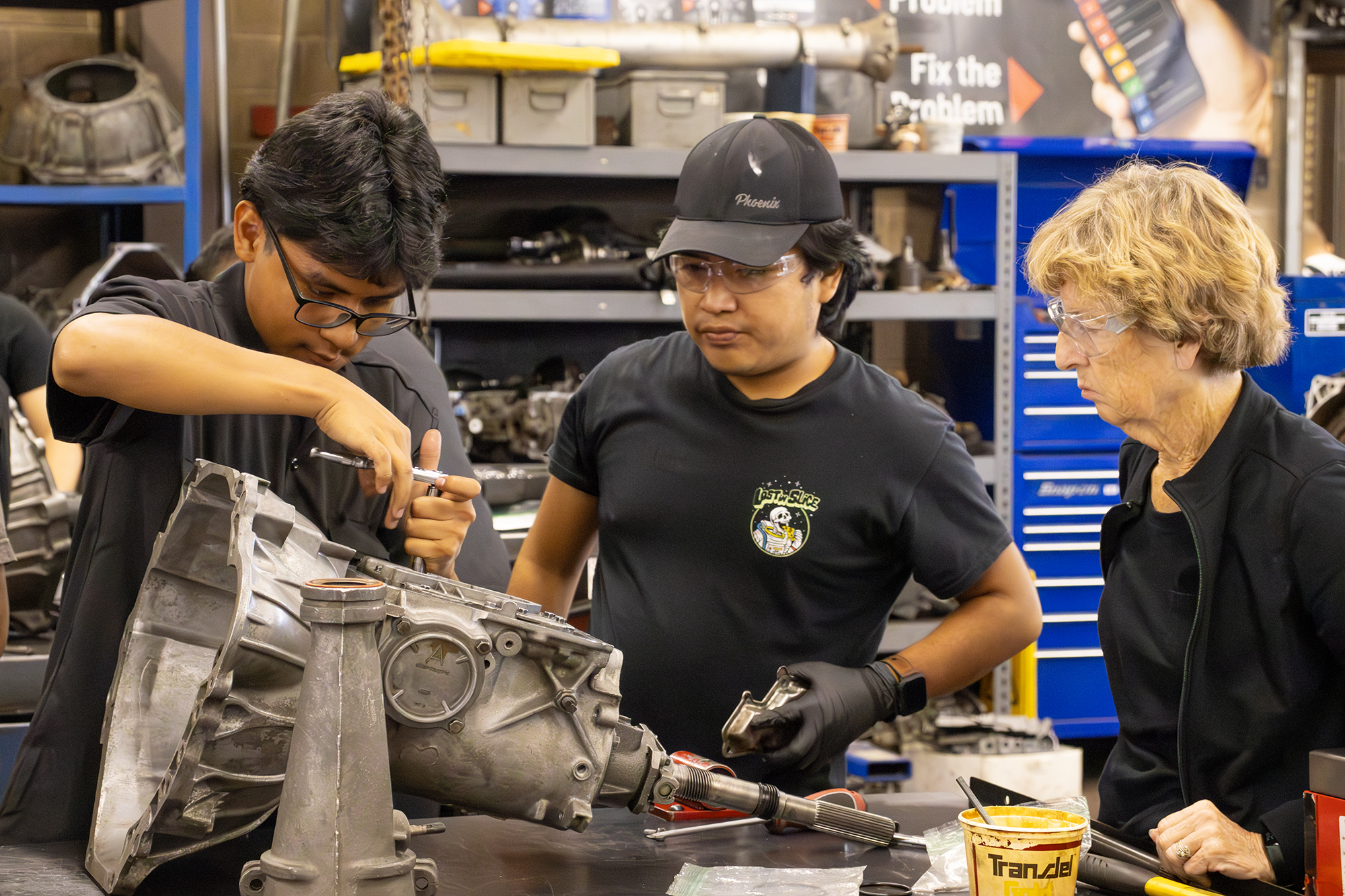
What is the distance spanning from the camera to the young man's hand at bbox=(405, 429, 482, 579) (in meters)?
1.48

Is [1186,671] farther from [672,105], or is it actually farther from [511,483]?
[672,105]

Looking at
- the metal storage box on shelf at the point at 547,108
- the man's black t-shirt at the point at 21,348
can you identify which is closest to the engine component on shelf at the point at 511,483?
the metal storage box on shelf at the point at 547,108

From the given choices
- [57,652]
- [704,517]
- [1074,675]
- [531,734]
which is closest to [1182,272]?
[704,517]

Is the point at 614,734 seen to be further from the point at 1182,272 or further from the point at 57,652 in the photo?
the point at 1182,272

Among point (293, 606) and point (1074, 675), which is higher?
point (293, 606)

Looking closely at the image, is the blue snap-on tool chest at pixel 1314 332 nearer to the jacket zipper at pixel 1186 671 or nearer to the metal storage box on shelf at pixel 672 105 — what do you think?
the metal storage box on shelf at pixel 672 105

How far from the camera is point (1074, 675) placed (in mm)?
4016

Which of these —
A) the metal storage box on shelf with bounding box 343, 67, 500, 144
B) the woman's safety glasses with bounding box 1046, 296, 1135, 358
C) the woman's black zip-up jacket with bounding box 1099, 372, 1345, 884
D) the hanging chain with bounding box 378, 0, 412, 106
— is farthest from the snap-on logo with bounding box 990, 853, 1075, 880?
the metal storage box on shelf with bounding box 343, 67, 500, 144

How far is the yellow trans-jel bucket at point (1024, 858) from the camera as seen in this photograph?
104 cm

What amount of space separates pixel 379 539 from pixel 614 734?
1.49 ft

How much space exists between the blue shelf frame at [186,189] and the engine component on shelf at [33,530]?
2.54 ft

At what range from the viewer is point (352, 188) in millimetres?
1354

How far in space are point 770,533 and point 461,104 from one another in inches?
75.5

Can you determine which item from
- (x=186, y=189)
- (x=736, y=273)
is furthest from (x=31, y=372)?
(x=736, y=273)
